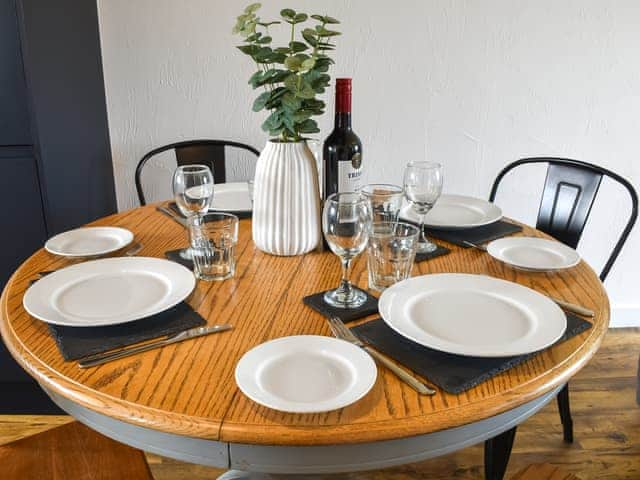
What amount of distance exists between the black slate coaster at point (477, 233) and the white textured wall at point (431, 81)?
0.88 meters

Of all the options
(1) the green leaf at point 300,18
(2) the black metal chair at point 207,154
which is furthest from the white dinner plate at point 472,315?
(2) the black metal chair at point 207,154

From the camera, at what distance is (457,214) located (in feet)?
5.11

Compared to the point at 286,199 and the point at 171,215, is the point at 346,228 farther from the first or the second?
the point at 171,215

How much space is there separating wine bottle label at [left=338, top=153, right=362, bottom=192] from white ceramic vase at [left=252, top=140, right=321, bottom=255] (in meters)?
0.06

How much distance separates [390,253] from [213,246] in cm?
37

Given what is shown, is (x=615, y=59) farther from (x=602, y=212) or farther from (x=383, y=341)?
(x=383, y=341)

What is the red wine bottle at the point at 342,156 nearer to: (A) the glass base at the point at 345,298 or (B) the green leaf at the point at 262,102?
(B) the green leaf at the point at 262,102

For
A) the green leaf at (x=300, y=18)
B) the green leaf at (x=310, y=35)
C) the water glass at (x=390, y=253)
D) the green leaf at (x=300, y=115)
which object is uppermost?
the green leaf at (x=300, y=18)

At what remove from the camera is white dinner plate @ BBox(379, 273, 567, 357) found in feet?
2.88

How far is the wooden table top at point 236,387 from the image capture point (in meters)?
0.74

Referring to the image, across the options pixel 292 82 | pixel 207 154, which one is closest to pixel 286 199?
pixel 292 82

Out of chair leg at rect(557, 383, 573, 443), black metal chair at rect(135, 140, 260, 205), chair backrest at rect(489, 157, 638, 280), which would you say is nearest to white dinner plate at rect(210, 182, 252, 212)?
black metal chair at rect(135, 140, 260, 205)

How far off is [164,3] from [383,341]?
172 cm

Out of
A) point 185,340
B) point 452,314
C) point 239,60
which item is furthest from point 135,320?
point 239,60
